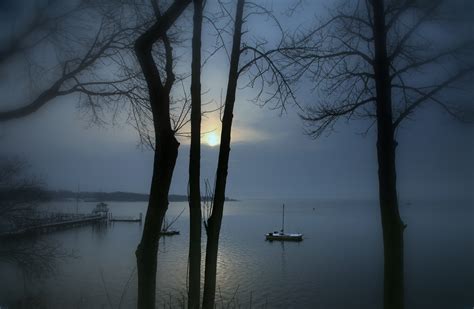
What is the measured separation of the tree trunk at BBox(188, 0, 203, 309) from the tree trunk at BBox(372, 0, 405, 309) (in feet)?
8.27

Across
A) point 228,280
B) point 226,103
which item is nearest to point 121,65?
point 226,103

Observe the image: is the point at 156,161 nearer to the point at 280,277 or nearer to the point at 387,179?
the point at 387,179

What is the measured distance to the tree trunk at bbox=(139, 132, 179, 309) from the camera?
499cm

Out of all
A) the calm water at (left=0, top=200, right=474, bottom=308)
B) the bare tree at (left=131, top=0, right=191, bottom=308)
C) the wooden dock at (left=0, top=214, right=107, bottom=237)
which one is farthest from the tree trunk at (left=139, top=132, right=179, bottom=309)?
the calm water at (left=0, top=200, right=474, bottom=308)

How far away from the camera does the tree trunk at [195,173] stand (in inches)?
222

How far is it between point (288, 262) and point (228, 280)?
14.8 m

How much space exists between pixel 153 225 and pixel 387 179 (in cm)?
320

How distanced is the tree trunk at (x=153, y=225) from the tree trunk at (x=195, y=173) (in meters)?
0.68

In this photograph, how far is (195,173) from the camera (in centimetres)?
578

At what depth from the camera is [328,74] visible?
6.90 metres

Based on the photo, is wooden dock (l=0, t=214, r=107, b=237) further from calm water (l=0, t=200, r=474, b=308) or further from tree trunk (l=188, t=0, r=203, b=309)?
tree trunk (l=188, t=0, r=203, b=309)

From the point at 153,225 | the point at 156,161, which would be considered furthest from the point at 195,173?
the point at 153,225

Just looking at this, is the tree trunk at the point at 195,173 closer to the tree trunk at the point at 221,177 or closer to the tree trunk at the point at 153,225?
the tree trunk at the point at 221,177

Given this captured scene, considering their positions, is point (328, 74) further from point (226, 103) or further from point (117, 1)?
point (117, 1)
